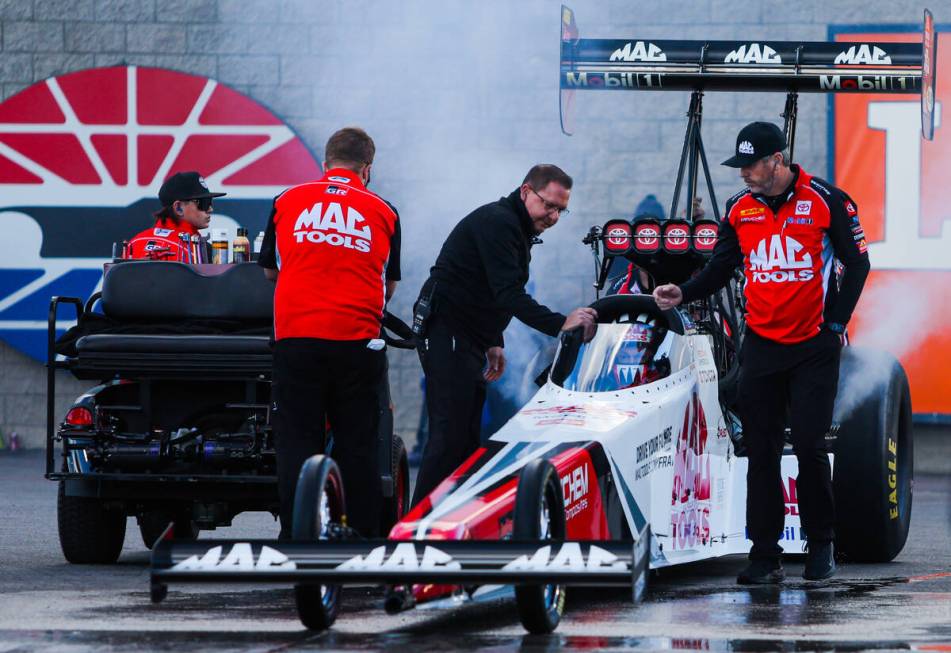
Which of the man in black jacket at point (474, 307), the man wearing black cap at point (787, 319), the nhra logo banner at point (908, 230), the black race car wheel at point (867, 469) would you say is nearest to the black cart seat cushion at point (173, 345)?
the man in black jacket at point (474, 307)

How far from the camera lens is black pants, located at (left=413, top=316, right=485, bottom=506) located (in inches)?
247

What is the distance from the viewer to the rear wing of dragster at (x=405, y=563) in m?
4.60

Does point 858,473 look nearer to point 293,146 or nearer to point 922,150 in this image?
point 922,150

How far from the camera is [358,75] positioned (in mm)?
13133

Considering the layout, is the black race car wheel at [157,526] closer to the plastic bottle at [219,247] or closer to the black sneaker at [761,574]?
the plastic bottle at [219,247]

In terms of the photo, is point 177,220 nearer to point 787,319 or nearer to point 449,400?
point 449,400

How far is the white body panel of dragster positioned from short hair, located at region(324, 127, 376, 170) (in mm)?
1005

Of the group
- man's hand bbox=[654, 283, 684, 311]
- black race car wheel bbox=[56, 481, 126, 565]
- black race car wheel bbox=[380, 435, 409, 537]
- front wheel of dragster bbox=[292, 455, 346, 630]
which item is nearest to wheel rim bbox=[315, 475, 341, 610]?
front wheel of dragster bbox=[292, 455, 346, 630]

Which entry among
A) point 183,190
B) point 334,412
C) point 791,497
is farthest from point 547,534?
point 183,190

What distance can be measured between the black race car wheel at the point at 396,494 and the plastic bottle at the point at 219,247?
1170mm

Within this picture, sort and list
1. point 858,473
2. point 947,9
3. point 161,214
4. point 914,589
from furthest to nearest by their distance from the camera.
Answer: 1. point 947,9
2. point 161,214
3. point 858,473
4. point 914,589

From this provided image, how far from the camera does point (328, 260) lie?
5809 millimetres

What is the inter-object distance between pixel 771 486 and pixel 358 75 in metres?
7.23

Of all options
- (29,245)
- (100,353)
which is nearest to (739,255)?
(100,353)
